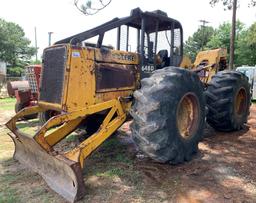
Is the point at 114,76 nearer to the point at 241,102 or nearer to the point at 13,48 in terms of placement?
the point at 241,102

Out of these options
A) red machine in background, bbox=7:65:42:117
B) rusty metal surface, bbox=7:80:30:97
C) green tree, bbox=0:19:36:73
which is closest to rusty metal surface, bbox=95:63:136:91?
red machine in background, bbox=7:65:42:117

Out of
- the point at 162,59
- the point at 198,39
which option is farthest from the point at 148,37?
the point at 198,39

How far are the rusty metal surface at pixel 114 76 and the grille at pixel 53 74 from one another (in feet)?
1.84

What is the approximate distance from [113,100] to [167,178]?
4.68 feet

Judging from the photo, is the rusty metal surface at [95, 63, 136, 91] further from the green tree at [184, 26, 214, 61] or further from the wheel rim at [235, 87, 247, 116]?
the green tree at [184, 26, 214, 61]

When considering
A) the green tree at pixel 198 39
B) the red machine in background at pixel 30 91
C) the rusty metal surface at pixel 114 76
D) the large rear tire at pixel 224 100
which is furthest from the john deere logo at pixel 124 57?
the green tree at pixel 198 39

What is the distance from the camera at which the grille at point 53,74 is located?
4766mm

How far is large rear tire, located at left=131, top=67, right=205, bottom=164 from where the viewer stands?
4.50m

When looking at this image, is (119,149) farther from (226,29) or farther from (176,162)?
(226,29)

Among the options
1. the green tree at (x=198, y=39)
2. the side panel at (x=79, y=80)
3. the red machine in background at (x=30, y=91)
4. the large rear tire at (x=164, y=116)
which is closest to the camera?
the large rear tire at (x=164, y=116)

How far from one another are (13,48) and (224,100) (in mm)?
43302

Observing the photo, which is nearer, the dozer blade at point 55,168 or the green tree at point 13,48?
the dozer blade at point 55,168

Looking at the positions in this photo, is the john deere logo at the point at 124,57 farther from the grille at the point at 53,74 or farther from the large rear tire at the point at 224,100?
the large rear tire at the point at 224,100

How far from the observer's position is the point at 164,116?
4594 mm
